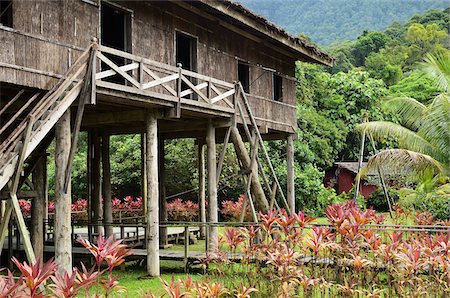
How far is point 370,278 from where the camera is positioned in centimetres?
854

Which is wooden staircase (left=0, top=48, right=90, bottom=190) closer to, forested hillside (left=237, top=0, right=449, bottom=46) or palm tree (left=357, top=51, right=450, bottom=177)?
palm tree (left=357, top=51, right=450, bottom=177)

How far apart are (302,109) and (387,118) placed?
7693mm

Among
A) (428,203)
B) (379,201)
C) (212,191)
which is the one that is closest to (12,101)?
(212,191)

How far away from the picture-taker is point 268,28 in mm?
15273

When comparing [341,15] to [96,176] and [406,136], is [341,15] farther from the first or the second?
[96,176]

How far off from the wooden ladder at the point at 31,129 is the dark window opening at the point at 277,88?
935 cm

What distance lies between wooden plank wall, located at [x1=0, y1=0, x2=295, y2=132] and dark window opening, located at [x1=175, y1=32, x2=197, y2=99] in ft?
0.45

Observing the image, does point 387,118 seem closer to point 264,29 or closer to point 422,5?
point 264,29

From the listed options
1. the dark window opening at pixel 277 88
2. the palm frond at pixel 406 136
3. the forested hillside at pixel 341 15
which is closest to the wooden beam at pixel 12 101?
the dark window opening at pixel 277 88

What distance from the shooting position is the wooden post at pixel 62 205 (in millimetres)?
9828

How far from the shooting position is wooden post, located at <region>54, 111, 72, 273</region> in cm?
983

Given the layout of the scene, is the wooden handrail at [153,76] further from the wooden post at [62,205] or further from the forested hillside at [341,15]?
the forested hillside at [341,15]

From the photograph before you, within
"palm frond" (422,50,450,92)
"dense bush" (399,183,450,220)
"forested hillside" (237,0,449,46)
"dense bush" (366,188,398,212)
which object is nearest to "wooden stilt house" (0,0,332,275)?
"palm frond" (422,50,450,92)

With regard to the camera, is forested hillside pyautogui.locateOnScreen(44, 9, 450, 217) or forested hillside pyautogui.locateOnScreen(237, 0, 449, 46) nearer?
forested hillside pyautogui.locateOnScreen(44, 9, 450, 217)
